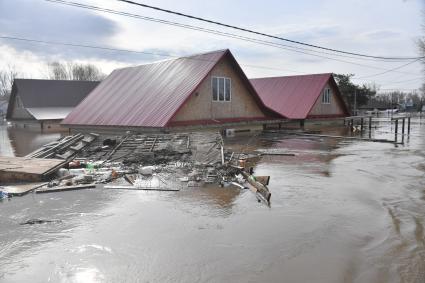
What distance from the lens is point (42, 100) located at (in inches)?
1700

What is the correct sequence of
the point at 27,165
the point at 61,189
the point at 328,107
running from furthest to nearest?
the point at 328,107
the point at 27,165
the point at 61,189

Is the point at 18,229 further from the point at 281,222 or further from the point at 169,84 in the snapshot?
the point at 169,84

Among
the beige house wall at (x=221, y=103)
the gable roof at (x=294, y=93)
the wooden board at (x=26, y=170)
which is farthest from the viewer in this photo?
the gable roof at (x=294, y=93)

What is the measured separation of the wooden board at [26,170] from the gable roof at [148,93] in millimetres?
8126

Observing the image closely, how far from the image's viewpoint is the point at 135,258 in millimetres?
5414

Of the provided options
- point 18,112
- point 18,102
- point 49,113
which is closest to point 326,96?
point 49,113

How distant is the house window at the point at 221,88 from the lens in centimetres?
2369

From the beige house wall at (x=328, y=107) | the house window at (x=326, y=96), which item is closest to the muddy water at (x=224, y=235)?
the beige house wall at (x=328, y=107)

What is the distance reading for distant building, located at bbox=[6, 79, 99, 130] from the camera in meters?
40.2

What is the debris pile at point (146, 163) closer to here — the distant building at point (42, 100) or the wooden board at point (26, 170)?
the wooden board at point (26, 170)

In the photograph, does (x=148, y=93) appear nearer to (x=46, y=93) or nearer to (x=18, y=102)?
(x=46, y=93)

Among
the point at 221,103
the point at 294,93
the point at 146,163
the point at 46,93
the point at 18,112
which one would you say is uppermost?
the point at 46,93

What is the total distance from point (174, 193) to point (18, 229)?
142 inches

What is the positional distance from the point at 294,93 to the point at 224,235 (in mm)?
30119
